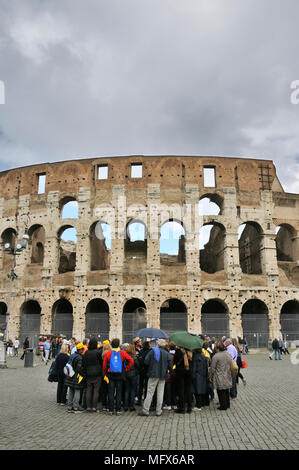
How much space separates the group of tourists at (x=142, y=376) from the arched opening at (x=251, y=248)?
19.4 metres

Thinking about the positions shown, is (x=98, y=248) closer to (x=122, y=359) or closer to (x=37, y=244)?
(x=37, y=244)

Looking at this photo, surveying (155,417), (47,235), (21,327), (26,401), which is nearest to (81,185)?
(47,235)

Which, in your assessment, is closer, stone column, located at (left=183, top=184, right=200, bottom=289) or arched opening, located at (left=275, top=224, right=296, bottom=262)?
stone column, located at (left=183, top=184, right=200, bottom=289)

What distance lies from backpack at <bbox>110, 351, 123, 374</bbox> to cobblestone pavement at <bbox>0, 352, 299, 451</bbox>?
0.79 metres

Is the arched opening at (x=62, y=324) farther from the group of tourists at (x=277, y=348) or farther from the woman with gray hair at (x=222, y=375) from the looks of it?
the woman with gray hair at (x=222, y=375)

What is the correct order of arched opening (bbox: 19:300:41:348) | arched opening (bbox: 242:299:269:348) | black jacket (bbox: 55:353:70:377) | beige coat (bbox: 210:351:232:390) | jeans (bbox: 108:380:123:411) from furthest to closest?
1. arched opening (bbox: 19:300:41:348)
2. arched opening (bbox: 242:299:269:348)
3. black jacket (bbox: 55:353:70:377)
4. beige coat (bbox: 210:351:232:390)
5. jeans (bbox: 108:380:123:411)

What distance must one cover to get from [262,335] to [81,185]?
15905mm

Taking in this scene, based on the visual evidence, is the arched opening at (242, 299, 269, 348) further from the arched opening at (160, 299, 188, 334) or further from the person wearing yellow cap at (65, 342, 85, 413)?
the person wearing yellow cap at (65, 342, 85, 413)

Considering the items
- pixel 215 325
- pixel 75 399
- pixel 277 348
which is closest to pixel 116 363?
pixel 75 399

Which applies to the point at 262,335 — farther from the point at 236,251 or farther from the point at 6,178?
the point at 6,178

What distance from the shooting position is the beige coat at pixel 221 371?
6969mm

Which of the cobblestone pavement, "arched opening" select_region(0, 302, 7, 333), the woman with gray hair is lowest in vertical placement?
the cobblestone pavement

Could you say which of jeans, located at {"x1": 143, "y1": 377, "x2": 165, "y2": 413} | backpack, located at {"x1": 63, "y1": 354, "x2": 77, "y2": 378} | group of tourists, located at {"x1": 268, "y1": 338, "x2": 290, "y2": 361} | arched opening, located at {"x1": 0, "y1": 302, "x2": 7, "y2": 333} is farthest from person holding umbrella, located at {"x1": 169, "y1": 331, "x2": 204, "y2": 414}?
arched opening, located at {"x1": 0, "y1": 302, "x2": 7, "y2": 333}

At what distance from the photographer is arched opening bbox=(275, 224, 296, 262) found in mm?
26320
